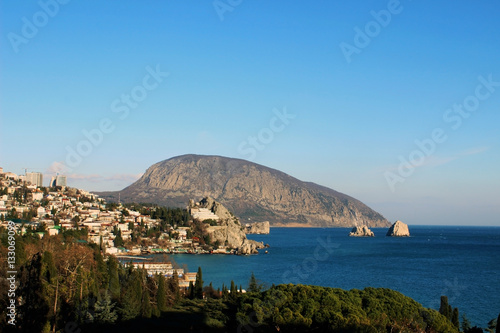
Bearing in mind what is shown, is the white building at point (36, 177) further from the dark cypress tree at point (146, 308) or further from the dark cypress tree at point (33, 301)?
the dark cypress tree at point (146, 308)

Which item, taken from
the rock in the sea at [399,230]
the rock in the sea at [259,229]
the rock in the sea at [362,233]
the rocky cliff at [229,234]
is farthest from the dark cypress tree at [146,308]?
the rock in the sea at [399,230]

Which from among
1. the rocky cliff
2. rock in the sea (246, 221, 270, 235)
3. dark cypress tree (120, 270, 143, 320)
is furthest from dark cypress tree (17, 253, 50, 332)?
rock in the sea (246, 221, 270, 235)

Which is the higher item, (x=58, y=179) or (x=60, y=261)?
(x=58, y=179)

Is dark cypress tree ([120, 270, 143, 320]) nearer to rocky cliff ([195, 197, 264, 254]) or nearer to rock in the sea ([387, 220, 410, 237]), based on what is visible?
rocky cliff ([195, 197, 264, 254])

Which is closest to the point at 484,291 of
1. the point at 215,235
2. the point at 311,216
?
the point at 215,235

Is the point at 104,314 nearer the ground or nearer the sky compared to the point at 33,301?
nearer the ground

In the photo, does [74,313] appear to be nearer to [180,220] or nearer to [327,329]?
[327,329]

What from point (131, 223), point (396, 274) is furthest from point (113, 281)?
point (131, 223)

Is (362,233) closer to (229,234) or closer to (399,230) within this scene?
(399,230)
